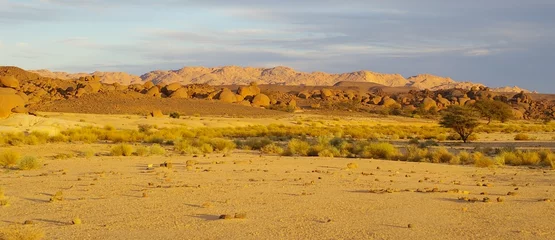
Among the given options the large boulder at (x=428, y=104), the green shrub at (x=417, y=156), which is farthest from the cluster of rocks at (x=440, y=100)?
the green shrub at (x=417, y=156)

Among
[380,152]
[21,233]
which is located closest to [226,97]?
[380,152]

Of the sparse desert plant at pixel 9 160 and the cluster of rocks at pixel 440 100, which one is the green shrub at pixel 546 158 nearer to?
the sparse desert plant at pixel 9 160

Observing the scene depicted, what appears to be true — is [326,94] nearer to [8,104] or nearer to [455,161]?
[8,104]

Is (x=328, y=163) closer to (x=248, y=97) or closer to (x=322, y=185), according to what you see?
(x=322, y=185)

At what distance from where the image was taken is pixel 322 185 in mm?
15203

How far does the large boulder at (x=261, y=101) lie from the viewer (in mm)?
89562

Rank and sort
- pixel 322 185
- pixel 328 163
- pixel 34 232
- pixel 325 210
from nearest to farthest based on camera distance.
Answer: pixel 34 232 < pixel 325 210 < pixel 322 185 < pixel 328 163

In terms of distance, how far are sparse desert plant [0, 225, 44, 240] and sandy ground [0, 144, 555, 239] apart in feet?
0.68

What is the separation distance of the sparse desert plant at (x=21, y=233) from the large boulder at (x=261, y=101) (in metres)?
79.2

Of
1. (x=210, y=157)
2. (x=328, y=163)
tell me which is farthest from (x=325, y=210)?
(x=210, y=157)

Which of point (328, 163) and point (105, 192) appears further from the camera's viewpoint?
point (328, 163)

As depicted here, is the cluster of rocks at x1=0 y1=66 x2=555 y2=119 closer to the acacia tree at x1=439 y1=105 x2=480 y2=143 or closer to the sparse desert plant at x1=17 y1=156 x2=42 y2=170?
the acacia tree at x1=439 y1=105 x2=480 y2=143

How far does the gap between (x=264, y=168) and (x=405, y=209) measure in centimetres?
837

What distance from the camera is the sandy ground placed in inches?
379
